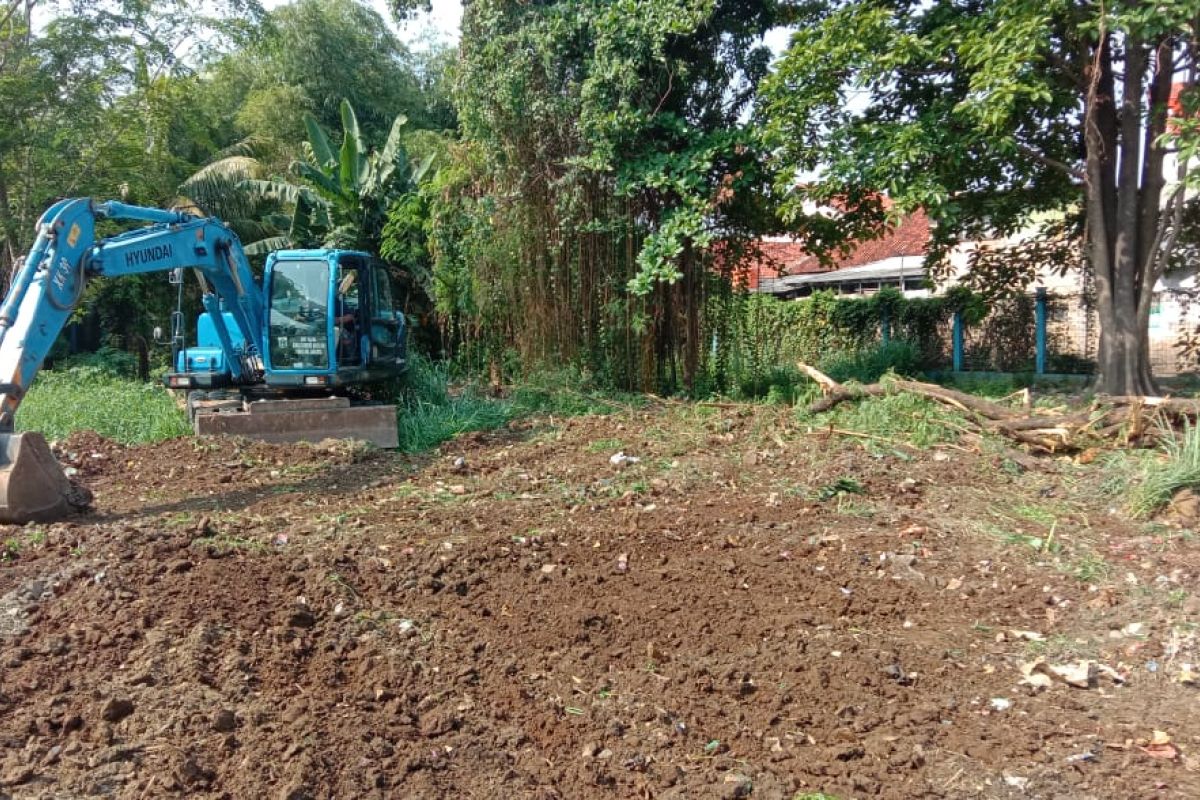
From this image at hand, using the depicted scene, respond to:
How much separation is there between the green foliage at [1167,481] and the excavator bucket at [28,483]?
26.7 feet

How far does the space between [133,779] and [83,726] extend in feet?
1.77

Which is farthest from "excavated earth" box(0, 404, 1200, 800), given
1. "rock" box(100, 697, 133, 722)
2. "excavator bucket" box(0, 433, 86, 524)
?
"excavator bucket" box(0, 433, 86, 524)

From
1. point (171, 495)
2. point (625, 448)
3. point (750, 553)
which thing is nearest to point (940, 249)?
point (625, 448)

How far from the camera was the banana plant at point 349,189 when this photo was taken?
55.1 ft

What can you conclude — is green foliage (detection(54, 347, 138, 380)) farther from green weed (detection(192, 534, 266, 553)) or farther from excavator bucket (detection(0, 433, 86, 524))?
green weed (detection(192, 534, 266, 553))

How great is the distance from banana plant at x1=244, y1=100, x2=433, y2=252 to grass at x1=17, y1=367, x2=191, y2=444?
4441 millimetres

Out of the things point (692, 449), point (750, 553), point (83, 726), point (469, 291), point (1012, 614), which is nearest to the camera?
point (83, 726)

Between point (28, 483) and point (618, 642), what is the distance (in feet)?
16.3

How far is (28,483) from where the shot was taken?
6691mm

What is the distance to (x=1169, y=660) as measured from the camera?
4238 millimetres

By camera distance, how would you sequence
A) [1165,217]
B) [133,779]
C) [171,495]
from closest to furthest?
1. [133,779]
2. [171,495]
3. [1165,217]

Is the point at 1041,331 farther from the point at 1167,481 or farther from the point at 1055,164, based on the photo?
the point at 1167,481

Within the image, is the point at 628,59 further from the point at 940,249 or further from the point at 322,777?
the point at 322,777

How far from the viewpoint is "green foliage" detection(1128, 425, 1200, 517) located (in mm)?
6203
